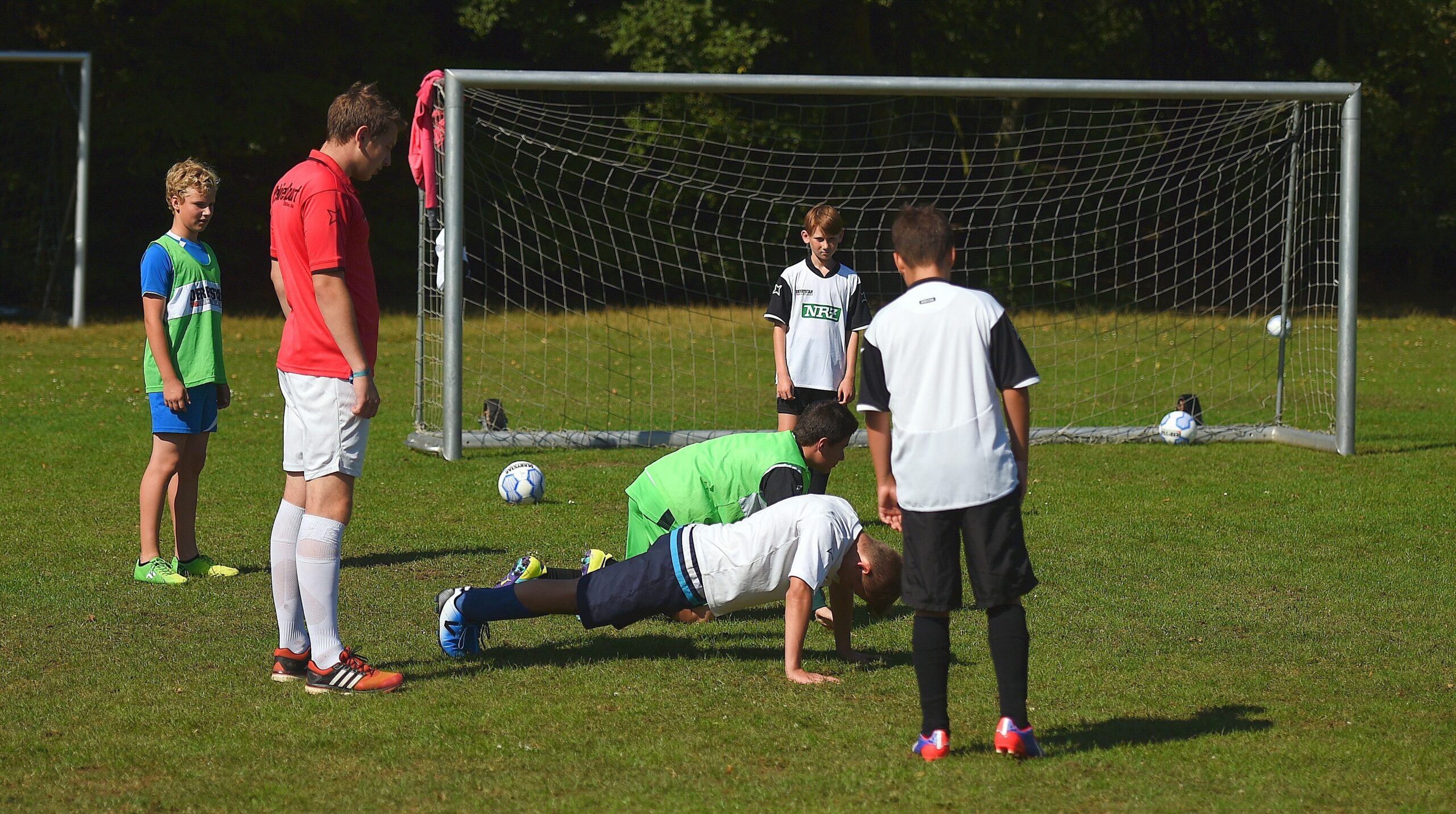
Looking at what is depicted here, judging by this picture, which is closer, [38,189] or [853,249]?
[853,249]

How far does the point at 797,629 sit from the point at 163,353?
3.24m

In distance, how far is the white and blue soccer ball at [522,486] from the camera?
8.13 metres

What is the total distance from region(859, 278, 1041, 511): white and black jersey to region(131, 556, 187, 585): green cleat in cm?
377

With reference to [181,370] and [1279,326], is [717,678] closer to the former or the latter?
[181,370]

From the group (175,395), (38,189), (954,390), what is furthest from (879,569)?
(38,189)

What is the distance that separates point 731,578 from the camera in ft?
15.6

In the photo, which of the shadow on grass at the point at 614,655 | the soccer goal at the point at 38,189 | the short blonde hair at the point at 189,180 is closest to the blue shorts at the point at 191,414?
the short blonde hair at the point at 189,180

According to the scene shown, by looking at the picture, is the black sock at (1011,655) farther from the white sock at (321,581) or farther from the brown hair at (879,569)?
the white sock at (321,581)

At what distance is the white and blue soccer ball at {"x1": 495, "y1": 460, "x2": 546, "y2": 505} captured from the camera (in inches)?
320

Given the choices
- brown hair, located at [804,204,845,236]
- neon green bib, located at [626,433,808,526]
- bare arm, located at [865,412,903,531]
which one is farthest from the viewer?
brown hair, located at [804,204,845,236]

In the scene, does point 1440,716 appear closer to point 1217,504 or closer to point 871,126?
point 1217,504

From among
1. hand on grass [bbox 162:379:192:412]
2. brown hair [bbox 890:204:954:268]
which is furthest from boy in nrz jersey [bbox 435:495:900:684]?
hand on grass [bbox 162:379:192:412]

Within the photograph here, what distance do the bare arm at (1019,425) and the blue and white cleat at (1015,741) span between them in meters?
0.64

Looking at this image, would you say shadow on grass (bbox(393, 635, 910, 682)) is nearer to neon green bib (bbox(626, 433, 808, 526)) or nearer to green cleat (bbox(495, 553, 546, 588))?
green cleat (bbox(495, 553, 546, 588))
